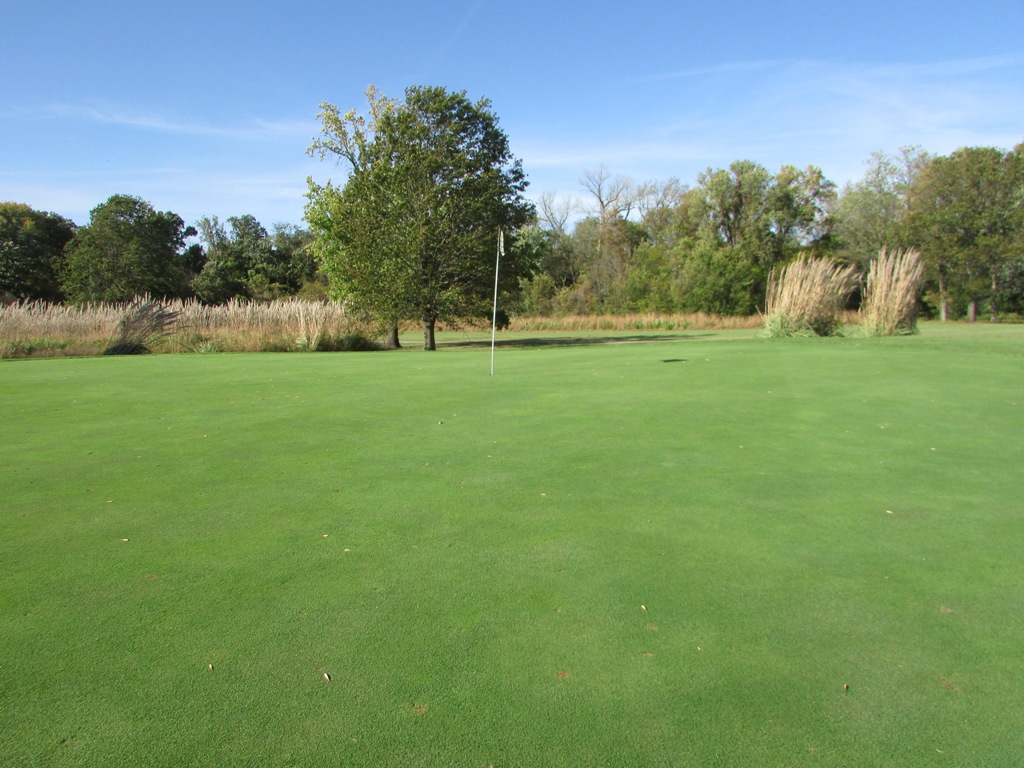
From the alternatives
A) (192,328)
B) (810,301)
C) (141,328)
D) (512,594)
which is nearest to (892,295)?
(810,301)

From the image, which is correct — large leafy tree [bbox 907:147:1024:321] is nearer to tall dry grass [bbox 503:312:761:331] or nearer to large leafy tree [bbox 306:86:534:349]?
tall dry grass [bbox 503:312:761:331]

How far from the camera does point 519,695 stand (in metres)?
2.60

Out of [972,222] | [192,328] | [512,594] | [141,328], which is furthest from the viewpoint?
[972,222]

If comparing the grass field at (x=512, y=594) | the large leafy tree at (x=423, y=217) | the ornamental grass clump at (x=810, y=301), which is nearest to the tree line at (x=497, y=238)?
the large leafy tree at (x=423, y=217)

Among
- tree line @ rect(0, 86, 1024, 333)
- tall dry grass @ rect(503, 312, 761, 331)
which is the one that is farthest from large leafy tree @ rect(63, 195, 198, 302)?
tall dry grass @ rect(503, 312, 761, 331)

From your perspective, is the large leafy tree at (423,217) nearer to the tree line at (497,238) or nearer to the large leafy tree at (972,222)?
the tree line at (497,238)

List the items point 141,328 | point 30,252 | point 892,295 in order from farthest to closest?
point 30,252 → point 141,328 → point 892,295

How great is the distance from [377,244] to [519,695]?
23862 millimetres

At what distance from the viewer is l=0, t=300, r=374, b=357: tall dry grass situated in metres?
21.3

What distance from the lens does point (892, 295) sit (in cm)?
2039

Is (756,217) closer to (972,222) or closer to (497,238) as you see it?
(972,222)

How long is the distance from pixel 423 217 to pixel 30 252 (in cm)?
3321

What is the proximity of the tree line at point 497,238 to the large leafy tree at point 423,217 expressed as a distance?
0.19ft

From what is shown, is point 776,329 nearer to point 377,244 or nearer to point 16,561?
point 377,244
